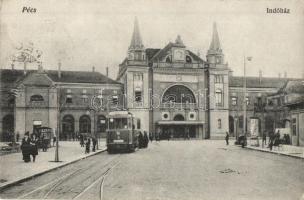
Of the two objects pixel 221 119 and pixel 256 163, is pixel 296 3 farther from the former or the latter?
pixel 221 119

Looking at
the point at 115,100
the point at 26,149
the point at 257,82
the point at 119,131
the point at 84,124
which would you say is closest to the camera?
the point at 26,149

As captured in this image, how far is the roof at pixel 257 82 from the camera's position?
65.2 m

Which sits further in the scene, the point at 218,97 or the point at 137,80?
the point at 218,97

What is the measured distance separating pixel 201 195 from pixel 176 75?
45237 millimetres

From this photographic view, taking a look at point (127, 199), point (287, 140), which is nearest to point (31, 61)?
point (127, 199)

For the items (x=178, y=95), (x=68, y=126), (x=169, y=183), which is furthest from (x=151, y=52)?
(x=169, y=183)

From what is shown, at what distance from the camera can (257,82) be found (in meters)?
67.4

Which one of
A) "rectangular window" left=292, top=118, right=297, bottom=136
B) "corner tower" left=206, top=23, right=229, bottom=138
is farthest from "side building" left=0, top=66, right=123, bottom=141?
"rectangular window" left=292, top=118, right=297, bottom=136

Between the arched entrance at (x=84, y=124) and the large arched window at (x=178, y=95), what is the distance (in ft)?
34.6

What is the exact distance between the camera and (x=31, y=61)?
58.5 feet

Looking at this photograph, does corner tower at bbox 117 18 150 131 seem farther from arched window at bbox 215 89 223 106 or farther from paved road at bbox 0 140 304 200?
paved road at bbox 0 140 304 200

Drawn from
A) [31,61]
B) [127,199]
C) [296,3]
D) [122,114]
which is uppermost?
[296,3]

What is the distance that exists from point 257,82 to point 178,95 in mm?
16730

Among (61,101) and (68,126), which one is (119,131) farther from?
(68,126)
